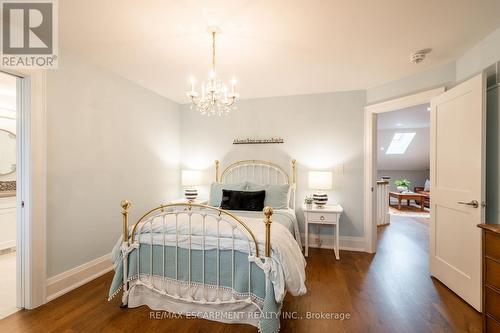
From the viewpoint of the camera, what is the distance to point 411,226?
5090 millimetres

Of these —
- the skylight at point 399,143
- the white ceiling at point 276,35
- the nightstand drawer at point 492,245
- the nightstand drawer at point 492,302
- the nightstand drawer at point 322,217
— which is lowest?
the nightstand drawer at point 492,302

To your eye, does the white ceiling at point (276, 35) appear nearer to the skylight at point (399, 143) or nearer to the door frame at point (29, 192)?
the door frame at point (29, 192)

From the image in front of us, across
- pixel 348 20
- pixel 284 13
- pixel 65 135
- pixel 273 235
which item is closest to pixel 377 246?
pixel 273 235

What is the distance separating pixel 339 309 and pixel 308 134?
258 cm

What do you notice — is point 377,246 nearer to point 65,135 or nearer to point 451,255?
point 451,255

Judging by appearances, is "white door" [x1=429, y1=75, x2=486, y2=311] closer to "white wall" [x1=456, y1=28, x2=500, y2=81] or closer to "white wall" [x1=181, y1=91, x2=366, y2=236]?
"white wall" [x1=456, y1=28, x2=500, y2=81]

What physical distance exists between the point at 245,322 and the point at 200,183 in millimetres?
2676

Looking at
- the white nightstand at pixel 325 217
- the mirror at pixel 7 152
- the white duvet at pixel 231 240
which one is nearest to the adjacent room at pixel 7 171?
the mirror at pixel 7 152

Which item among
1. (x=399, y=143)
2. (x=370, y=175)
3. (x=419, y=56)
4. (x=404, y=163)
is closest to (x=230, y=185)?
(x=370, y=175)

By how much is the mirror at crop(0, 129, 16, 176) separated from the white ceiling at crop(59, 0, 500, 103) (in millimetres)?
2302

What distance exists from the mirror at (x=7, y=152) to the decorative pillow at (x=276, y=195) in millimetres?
3802

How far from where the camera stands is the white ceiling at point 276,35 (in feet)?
5.78

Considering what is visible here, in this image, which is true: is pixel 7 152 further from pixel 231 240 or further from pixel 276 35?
pixel 276 35

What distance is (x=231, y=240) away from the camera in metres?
1.90
